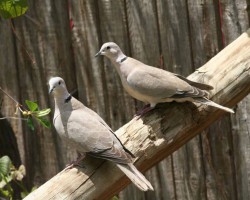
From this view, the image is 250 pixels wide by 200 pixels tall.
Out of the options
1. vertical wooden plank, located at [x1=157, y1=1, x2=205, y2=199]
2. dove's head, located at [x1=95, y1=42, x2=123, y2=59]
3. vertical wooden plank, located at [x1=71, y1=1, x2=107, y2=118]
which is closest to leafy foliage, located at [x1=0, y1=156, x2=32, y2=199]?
vertical wooden plank, located at [x1=71, y1=1, x2=107, y2=118]

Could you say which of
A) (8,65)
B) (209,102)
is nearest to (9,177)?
(8,65)

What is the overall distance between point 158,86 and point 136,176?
756mm

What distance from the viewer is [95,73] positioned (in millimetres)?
4914

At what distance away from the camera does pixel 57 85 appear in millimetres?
3852

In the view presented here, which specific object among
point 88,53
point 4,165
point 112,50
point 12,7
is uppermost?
point 12,7

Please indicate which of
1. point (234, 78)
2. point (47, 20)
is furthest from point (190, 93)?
point (47, 20)

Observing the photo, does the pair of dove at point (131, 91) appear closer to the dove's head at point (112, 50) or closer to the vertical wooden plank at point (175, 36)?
the dove's head at point (112, 50)

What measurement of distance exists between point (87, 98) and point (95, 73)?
189 mm

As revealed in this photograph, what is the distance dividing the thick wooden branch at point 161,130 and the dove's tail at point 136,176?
94mm

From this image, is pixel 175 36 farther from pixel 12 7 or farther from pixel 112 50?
pixel 12 7

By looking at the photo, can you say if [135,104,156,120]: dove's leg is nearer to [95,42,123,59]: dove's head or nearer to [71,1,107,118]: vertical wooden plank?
[95,42,123,59]: dove's head

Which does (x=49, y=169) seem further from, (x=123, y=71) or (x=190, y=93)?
(x=190, y=93)

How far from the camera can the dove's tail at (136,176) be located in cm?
334

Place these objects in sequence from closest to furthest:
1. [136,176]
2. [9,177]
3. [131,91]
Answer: [136,176] < [131,91] < [9,177]
